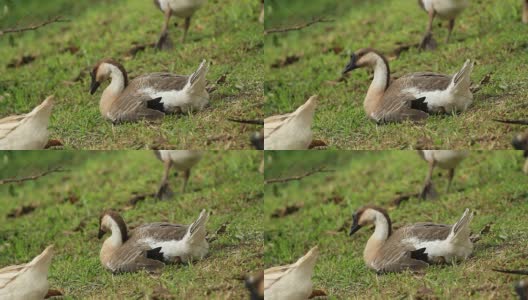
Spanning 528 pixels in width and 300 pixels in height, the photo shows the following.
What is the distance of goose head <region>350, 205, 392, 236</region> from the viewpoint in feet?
24.5

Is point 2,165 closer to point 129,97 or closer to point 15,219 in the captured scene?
point 15,219

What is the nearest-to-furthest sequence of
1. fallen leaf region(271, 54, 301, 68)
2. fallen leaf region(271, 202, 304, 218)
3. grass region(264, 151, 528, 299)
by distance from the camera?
grass region(264, 151, 528, 299) < fallen leaf region(271, 202, 304, 218) < fallen leaf region(271, 54, 301, 68)

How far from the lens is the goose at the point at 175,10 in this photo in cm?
788

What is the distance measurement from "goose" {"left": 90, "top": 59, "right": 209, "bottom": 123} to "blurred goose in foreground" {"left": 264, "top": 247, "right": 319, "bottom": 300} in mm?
1247

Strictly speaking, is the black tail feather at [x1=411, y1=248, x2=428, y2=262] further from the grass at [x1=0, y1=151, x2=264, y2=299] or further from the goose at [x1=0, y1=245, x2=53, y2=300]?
the goose at [x1=0, y1=245, x2=53, y2=300]

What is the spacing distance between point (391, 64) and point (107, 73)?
2010 mm

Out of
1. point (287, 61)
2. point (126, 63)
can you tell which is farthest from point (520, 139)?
point (126, 63)

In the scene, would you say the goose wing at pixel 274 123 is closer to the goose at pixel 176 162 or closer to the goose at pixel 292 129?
the goose at pixel 292 129

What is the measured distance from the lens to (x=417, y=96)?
7340 millimetres

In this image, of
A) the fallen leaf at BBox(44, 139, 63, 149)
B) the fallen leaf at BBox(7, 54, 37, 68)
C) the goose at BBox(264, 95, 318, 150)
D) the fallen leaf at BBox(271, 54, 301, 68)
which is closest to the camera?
the goose at BBox(264, 95, 318, 150)

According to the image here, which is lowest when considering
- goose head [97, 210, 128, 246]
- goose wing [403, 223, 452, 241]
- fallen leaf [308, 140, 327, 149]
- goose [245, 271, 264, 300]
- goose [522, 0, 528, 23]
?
goose [245, 271, 264, 300]

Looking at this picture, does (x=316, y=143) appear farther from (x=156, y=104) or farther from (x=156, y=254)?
(x=156, y=254)

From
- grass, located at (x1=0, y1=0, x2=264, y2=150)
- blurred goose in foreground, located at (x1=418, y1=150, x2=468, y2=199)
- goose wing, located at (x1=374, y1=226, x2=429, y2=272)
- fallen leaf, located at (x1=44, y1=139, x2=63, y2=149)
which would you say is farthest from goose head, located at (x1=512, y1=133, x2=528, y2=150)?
fallen leaf, located at (x1=44, y1=139, x2=63, y2=149)

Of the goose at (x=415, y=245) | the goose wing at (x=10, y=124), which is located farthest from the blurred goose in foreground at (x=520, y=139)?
the goose wing at (x=10, y=124)
